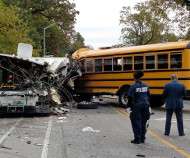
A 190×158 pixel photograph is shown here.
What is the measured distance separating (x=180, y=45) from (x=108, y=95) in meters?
4.55

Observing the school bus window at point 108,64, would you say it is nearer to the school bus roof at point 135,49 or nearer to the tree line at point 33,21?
the school bus roof at point 135,49

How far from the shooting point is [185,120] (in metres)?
11.8

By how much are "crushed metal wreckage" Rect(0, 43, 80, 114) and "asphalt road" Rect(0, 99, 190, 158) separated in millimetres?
963

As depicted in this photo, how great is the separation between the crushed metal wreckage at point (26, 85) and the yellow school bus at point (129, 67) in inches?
137

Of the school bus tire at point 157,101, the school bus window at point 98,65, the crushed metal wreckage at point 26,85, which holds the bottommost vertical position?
the school bus tire at point 157,101

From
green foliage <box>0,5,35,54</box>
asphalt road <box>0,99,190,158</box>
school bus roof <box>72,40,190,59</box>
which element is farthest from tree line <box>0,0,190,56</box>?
asphalt road <box>0,99,190,158</box>

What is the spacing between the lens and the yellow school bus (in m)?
14.0

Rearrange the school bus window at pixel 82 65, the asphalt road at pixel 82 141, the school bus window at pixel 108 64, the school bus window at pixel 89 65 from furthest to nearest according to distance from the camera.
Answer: the school bus window at pixel 82 65, the school bus window at pixel 89 65, the school bus window at pixel 108 64, the asphalt road at pixel 82 141

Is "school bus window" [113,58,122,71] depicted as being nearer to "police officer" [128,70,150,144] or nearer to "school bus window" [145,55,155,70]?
"school bus window" [145,55,155,70]

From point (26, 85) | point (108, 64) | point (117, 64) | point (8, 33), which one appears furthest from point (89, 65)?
point (8, 33)

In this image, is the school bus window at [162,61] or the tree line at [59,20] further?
the tree line at [59,20]

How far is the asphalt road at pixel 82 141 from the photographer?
6.46 m

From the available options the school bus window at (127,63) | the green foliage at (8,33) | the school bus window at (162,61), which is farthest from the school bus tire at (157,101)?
the green foliage at (8,33)

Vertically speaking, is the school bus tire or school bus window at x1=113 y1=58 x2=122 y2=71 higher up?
school bus window at x1=113 y1=58 x2=122 y2=71
